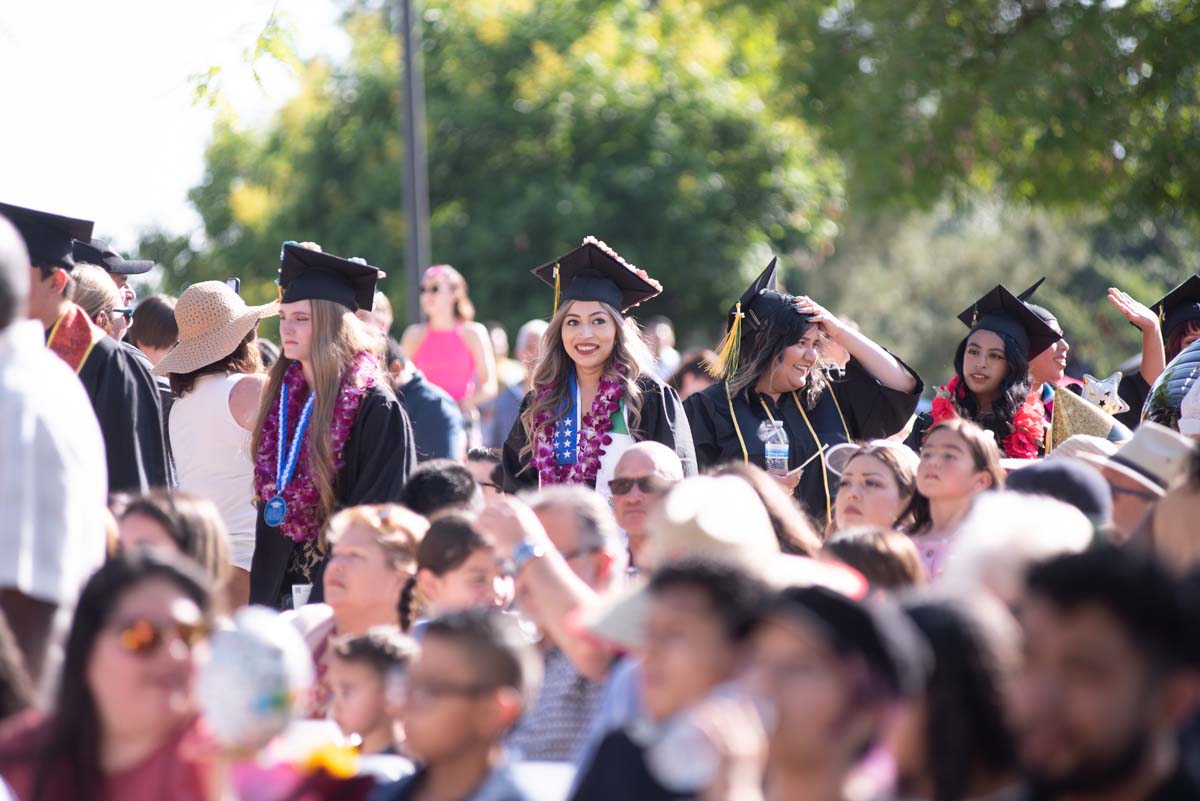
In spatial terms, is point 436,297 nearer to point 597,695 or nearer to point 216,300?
point 216,300

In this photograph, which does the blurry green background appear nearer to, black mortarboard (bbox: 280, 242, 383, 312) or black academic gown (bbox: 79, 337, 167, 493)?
black mortarboard (bbox: 280, 242, 383, 312)

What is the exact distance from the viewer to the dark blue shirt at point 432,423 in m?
Answer: 8.09

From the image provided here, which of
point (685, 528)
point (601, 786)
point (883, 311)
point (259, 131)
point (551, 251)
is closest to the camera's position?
point (601, 786)

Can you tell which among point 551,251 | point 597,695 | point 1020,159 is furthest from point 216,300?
point 551,251

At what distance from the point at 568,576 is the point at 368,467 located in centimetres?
255

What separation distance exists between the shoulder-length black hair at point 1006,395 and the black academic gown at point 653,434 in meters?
1.56

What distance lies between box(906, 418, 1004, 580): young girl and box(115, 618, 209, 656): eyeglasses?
310 cm

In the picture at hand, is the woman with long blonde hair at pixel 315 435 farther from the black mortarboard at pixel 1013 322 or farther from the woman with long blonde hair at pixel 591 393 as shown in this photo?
the black mortarboard at pixel 1013 322

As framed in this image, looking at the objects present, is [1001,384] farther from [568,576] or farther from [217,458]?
[568,576]

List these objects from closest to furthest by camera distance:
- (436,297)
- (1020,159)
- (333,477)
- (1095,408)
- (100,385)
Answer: (100,385)
(333,477)
(1095,408)
(436,297)
(1020,159)

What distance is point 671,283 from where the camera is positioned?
23.5 metres

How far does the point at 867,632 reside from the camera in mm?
3061

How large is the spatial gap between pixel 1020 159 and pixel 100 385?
1413 cm

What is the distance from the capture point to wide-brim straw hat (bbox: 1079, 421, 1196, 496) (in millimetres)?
5523
